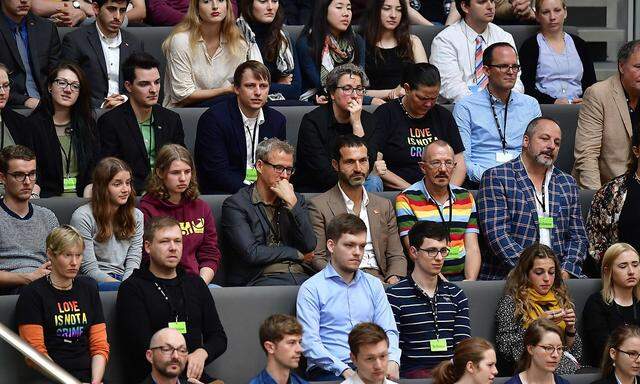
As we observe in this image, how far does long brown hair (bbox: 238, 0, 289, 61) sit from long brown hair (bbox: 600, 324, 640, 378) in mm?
2587

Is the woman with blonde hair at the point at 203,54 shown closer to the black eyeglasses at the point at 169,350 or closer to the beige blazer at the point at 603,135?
the beige blazer at the point at 603,135

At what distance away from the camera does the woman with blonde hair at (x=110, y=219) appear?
5305mm

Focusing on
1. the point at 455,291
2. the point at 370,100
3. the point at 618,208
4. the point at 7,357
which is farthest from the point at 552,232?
the point at 7,357

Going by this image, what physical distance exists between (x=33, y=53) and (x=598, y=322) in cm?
305

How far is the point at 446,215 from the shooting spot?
570 centimetres

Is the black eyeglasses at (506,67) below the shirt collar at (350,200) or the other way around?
the other way around

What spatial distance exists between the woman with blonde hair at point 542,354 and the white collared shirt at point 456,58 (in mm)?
2181

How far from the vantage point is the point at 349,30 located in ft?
Result: 22.9

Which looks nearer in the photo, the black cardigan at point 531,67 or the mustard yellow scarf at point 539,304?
the mustard yellow scarf at point 539,304

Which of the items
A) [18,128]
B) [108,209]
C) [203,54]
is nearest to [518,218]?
[108,209]

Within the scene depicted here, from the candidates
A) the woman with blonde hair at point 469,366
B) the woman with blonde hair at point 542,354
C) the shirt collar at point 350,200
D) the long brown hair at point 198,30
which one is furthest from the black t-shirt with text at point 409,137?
the woman with blonde hair at point 469,366

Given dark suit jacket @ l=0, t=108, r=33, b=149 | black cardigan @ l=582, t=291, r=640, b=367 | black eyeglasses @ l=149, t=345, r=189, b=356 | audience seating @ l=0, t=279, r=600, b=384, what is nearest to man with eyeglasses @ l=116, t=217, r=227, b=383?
audience seating @ l=0, t=279, r=600, b=384

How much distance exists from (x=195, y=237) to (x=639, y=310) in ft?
5.96

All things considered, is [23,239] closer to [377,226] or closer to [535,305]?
[377,226]
